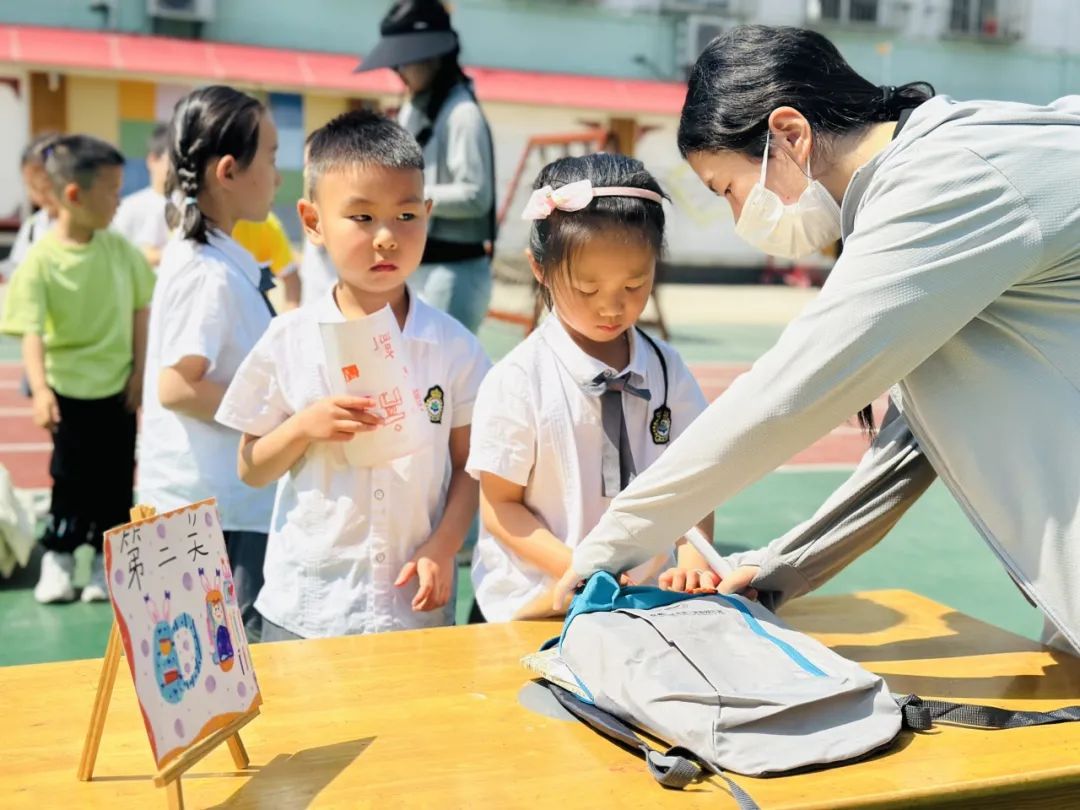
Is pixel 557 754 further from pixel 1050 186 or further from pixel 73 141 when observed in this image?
pixel 73 141

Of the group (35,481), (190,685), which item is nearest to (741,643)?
(190,685)

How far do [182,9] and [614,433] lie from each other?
1848 cm

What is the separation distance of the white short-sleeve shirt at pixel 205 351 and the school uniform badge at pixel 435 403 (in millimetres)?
698

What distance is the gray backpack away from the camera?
1583mm


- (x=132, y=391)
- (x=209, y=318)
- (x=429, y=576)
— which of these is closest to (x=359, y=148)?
(x=209, y=318)

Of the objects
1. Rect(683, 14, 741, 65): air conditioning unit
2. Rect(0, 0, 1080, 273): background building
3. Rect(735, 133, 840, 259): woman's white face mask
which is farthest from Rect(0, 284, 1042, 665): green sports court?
Rect(683, 14, 741, 65): air conditioning unit

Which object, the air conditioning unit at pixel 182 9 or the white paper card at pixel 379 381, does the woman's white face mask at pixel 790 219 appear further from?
the air conditioning unit at pixel 182 9

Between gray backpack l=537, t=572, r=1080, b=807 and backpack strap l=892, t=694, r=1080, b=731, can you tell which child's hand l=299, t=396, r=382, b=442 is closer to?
gray backpack l=537, t=572, r=1080, b=807

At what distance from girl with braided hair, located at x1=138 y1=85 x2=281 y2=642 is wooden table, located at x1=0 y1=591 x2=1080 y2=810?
975 millimetres

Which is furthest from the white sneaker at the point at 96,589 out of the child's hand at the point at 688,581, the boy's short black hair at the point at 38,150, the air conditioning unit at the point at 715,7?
the air conditioning unit at the point at 715,7

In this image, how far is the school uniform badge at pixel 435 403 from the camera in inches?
98.0

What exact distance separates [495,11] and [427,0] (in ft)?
55.9

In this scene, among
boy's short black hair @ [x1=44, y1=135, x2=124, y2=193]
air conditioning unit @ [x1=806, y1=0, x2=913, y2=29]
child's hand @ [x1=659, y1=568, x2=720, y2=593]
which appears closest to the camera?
child's hand @ [x1=659, y1=568, x2=720, y2=593]

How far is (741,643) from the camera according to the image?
5.69 feet
